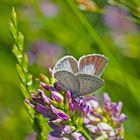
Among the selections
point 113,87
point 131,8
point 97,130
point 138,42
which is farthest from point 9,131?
point 97,130

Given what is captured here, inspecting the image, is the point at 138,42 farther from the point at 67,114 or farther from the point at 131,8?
the point at 67,114

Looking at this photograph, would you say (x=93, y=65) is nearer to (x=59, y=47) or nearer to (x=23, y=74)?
(x=23, y=74)

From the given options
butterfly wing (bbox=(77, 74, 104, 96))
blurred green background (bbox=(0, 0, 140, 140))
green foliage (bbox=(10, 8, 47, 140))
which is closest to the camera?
butterfly wing (bbox=(77, 74, 104, 96))

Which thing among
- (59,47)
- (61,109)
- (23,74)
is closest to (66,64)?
(61,109)

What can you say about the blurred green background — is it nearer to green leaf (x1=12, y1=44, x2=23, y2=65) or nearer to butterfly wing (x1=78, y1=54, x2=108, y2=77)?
green leaf (x1=12, y1=44, x2=23, y2=65)

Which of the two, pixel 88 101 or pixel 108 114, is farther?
pixel 108 114

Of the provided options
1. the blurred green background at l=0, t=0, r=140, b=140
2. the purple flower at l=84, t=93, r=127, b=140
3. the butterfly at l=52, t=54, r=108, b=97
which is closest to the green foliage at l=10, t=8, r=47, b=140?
the purple flower at l=84, t=93, r=127, b=140

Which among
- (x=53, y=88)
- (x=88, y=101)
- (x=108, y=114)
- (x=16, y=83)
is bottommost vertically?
(x=16, y=83)

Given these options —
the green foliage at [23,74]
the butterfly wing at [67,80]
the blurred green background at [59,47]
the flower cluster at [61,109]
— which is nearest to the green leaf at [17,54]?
the green foliage at [23,74]
